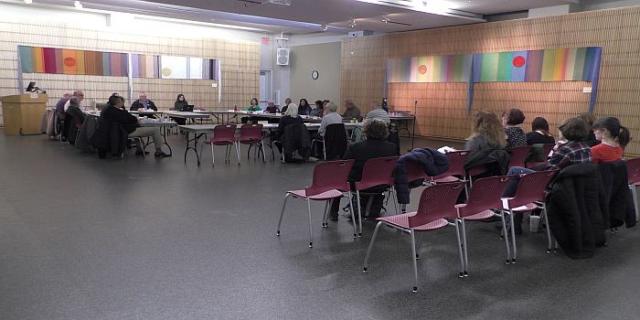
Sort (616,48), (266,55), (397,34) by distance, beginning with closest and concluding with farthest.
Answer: (616,48) → (397,34) → (266,55)

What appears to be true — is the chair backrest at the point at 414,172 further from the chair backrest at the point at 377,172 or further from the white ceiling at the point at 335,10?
the white ceiling at the point at 335,10

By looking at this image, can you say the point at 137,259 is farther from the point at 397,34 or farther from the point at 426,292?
the point at 397,34

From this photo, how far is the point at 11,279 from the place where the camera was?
324 cm

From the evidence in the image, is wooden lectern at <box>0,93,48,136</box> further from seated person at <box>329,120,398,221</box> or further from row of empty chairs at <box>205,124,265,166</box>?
seated person at <box>329,120,398,221</box>

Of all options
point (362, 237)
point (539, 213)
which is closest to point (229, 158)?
point (362, 237)

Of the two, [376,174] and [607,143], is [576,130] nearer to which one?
[607,143]

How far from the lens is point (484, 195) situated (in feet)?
11.8

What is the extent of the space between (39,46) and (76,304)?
43.4ft

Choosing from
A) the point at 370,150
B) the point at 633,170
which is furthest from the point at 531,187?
the point at 633,170

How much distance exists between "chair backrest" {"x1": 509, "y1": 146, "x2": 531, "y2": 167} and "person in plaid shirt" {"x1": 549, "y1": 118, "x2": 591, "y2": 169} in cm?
105

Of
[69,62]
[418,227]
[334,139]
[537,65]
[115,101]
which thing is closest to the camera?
[418,227]

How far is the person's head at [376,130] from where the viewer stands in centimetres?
469

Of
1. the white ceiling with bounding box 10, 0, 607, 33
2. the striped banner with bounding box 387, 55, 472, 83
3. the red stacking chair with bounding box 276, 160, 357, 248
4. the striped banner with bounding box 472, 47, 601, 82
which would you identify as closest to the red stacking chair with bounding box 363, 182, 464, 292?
the red stacking chair with bounding box 276, 160, 357, 248

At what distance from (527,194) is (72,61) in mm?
14126
